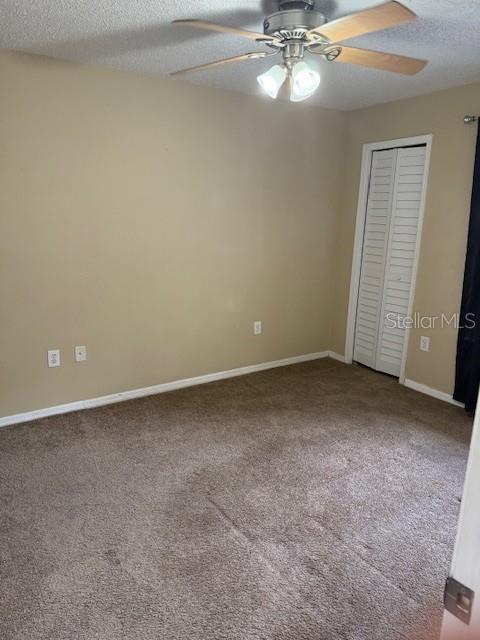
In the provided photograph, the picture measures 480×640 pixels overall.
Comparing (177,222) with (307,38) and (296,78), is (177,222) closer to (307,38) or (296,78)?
(296,78)

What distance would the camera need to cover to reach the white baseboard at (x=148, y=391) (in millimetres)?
3171

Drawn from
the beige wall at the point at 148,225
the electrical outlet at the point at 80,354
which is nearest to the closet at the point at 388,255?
the beige wall at the point at 148,225

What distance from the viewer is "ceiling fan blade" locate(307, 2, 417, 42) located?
1.59 meters

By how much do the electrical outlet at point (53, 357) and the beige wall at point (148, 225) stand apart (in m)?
0.04

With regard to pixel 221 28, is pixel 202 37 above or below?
above

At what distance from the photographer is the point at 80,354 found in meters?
3.31

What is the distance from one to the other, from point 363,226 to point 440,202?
821mm

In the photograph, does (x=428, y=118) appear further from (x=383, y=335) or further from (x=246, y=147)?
(x=383, y=335)

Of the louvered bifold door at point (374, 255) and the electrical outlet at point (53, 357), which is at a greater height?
the louvered bifold door at point (374, 255)

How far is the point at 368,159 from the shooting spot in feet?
13.6

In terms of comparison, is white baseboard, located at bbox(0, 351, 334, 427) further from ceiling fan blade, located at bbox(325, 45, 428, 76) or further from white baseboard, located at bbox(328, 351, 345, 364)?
ceiling fan blade, located at bbox(325, 45, 428, 76)

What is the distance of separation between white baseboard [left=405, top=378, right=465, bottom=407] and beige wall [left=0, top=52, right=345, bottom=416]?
1.10 m

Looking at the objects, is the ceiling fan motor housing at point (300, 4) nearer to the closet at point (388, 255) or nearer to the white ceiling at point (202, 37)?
the white ceiling at point (202, 37)

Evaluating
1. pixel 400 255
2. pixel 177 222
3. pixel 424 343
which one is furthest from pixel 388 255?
pixel 177 222
